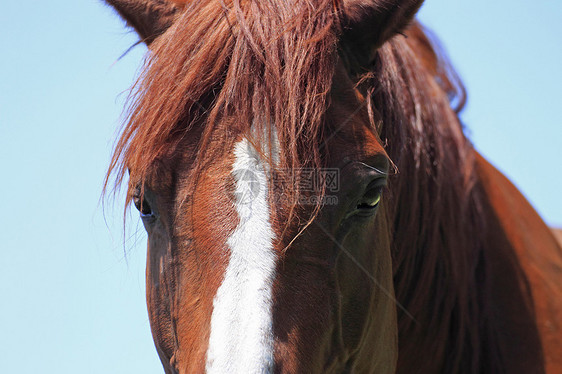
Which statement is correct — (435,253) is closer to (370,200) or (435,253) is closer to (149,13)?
(370,200)

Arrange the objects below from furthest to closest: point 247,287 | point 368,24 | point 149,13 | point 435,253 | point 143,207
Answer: point 435,253, point 149,13, point 368,24, point 143,207, point 247,287

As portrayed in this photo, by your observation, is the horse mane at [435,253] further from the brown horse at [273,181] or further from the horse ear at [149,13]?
the horse ear at [149,13]

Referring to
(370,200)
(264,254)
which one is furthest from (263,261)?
(370,200)

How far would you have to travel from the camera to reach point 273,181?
1624 mm

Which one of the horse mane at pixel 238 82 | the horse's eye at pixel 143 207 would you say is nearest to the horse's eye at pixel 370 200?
the horse mane at pixel 238 82

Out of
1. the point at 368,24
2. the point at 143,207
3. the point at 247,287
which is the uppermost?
the point at 368,24

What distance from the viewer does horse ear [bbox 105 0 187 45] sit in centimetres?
221

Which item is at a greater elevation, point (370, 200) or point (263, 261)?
point (370, 200)

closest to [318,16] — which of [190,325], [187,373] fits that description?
[190,325]

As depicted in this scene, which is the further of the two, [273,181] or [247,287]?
[273,181]

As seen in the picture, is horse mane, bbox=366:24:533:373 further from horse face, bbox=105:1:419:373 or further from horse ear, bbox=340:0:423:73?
horse face, bbox=105:1:419:373

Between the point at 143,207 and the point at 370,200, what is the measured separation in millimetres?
755

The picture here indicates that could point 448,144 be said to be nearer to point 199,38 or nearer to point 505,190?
point 505,190

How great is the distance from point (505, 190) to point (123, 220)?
2044mm
